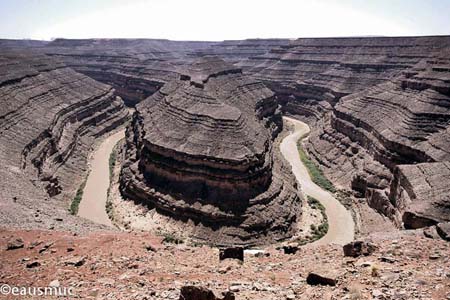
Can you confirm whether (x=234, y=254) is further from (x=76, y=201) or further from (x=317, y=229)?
(x=76, y=201)

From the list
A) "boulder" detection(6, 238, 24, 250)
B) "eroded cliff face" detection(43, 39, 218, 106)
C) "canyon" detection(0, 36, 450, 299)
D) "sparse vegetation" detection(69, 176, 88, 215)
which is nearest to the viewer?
"canyon" detection(0, 36, 450, 299)

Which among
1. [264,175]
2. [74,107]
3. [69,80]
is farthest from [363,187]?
[69,80]

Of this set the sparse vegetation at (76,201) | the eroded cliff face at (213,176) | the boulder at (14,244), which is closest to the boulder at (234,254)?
the boulder at (14,244)

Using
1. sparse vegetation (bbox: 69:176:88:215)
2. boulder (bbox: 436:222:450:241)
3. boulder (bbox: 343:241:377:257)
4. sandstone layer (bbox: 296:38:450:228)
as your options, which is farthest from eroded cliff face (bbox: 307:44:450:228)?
sparse vegetation (bbox: 69:176:88:215)

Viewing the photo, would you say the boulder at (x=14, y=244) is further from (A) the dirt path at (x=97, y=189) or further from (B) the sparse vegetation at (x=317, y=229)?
(B) the sparse vegetation at (x=317, y=229)

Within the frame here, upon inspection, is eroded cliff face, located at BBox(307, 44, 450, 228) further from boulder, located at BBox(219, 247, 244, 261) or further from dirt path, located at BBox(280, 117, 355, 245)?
boulder, located at BBox(219, 247, 244, 261)

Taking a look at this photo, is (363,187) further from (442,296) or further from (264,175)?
(442,296)

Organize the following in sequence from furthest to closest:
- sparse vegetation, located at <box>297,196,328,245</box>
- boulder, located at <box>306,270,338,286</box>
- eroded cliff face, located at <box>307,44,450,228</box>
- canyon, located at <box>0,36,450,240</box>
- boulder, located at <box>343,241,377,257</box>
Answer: canyon, located at <box>0,36,450,240</box>, sparse vegetation, located at <box>297,196,328,245</box>, eroded cliff face, located at <box>307,44,450,228</box>, boulder, located at <box>343,241,377,257</box>, boulder, located at <box>306,270,338,286</box>
